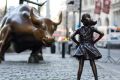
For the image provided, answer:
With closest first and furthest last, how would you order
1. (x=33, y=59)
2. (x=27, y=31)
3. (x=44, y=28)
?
(x=44, y=28) < (x=27, y=31) < (x=33, y=59)

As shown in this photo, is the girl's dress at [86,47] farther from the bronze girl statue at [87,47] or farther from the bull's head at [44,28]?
the bull's head at [44,28]

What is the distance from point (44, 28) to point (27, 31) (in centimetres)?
85


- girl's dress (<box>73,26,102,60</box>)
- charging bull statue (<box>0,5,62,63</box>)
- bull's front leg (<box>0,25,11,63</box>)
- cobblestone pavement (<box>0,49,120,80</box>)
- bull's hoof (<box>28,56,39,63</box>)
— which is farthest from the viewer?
bull's hoof (<box>28,56,39,63</box>)

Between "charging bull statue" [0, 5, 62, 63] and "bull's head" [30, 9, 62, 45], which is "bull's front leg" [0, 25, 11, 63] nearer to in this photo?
"charging bull statue" [0, 5, 62, 63]

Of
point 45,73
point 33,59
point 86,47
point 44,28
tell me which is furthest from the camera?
point 33,59

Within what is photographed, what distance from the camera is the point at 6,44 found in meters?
23.9

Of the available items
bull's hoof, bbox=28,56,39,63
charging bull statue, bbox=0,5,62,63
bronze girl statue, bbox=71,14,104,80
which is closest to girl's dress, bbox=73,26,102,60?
bronze girl statue, bbox=71,14,104,80

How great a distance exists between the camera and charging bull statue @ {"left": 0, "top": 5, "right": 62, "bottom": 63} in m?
22.6

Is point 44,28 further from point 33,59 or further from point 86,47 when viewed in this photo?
point 86,47

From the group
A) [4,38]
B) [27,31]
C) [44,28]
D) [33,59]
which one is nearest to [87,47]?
[44,28]

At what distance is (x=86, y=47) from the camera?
11391 mm

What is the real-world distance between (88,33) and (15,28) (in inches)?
476

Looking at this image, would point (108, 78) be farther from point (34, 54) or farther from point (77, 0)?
point (77, 0)

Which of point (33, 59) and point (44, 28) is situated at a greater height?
point (44, 28)
